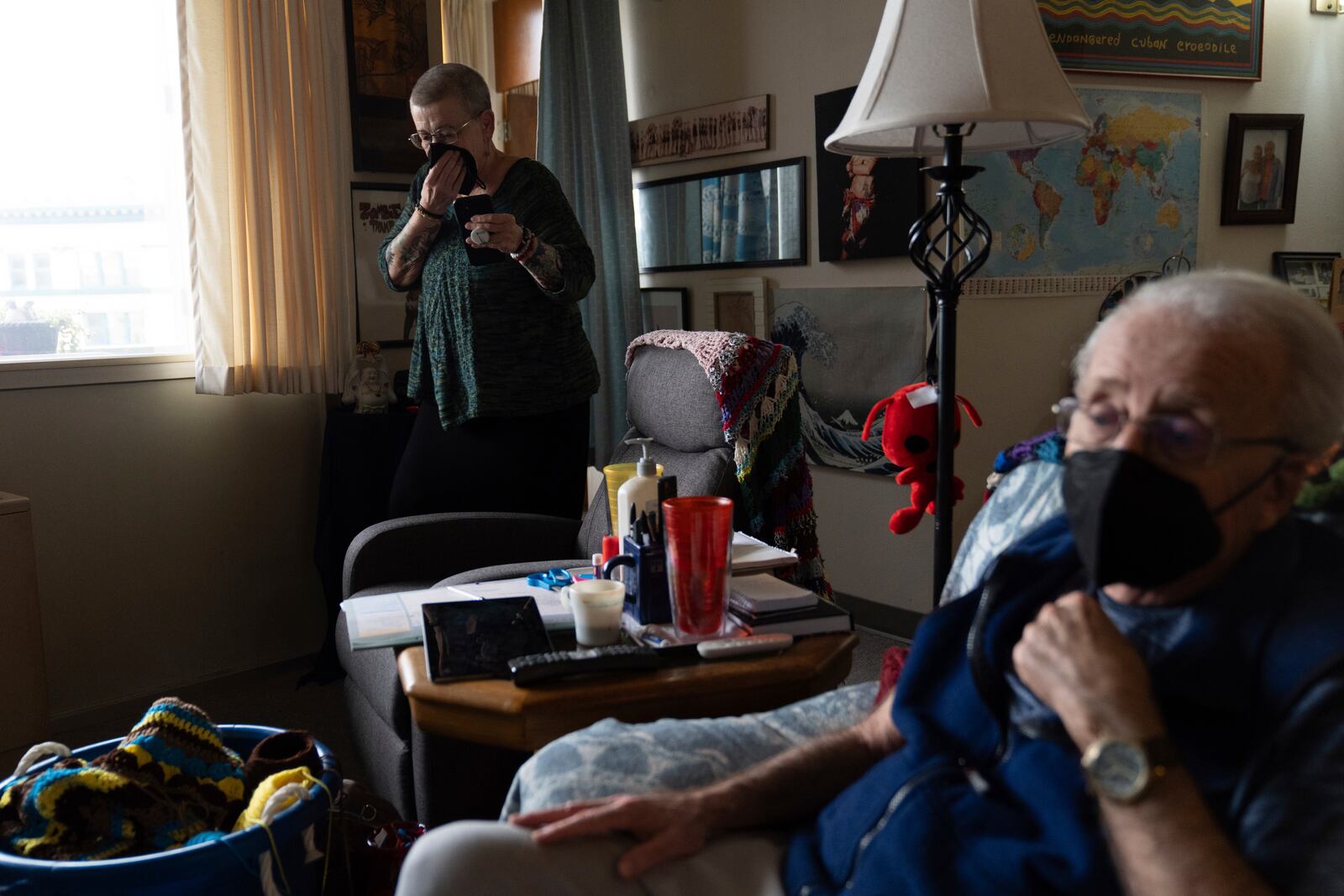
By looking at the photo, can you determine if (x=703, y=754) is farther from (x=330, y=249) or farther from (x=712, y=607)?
(x=330, y=249)

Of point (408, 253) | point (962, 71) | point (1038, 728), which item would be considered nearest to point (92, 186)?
point (408, 253)

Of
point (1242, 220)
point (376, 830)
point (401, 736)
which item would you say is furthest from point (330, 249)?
point (1242, 220)

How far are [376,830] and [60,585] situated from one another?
1.60 metres

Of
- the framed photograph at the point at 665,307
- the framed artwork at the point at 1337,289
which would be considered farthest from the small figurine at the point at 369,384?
the framed artwork at the point at 1337,289

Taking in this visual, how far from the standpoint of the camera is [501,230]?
2.27m

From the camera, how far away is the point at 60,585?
9.05 ft

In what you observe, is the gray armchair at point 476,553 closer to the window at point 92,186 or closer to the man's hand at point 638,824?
the man's hand at point 638,824

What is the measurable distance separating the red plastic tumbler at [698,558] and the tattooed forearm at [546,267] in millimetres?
1040

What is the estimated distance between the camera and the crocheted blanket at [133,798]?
135cm

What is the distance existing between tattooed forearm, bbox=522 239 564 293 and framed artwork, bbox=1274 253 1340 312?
2.57 meters

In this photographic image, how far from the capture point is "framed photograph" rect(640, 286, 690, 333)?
154 inches

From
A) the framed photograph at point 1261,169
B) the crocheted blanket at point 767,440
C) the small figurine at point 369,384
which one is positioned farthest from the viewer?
the framed photograph at point 1261,169

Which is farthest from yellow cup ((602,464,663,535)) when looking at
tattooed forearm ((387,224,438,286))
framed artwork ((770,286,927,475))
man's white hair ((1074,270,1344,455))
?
framed artwork ((770,286,927,475))

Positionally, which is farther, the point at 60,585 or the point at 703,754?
the point at 60,585
